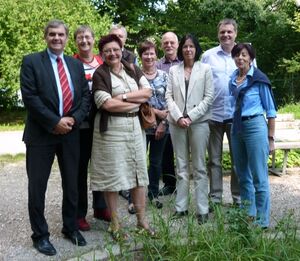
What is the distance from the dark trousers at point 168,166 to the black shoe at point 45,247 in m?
2.34

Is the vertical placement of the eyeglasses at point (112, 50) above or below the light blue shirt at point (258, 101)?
above

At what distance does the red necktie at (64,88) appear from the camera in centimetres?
415

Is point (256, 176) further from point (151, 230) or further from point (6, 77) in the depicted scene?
point (6, 77)

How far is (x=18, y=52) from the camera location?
13.0m

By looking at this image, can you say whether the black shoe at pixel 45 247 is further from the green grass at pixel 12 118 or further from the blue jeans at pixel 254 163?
the green grass at pixel 12 118

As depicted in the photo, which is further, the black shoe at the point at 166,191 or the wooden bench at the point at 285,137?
the wooden bench at the point at 285,137

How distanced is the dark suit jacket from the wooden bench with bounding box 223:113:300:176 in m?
3.89

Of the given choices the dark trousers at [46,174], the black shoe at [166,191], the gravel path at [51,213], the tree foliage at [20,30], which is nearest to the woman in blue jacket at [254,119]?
the gravel path at [51,213]

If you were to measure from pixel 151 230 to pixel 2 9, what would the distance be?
10.5m

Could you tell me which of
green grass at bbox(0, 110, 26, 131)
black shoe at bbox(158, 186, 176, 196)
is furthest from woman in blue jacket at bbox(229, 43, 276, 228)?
green grass at bbox(0, 110, 26, 131)

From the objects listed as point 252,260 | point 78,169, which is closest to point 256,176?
point 252,260

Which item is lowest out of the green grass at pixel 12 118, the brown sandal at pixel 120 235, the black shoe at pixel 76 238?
the green grass at pixel 12 118

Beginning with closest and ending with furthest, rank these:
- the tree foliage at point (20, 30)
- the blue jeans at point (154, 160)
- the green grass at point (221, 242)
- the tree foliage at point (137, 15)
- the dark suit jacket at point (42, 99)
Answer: the green grass at point (221, 242), the dark suit jacket at point (42, 99), the blue jeans at point (154, 160), the tree foliage at point (20, 30), the tree foliage at point (137, 15)

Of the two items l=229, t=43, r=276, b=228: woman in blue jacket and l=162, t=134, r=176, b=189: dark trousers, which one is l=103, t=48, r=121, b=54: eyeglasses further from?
l=162, t=134, r=176, b=189: dark trousers
